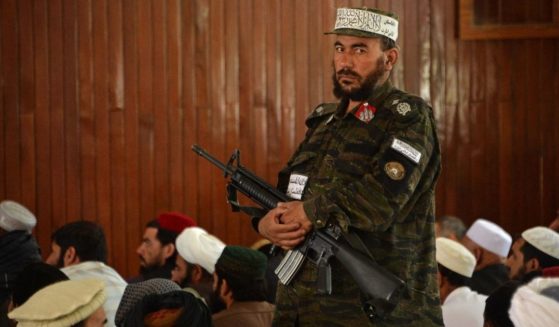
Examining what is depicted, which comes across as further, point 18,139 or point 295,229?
point 18,139

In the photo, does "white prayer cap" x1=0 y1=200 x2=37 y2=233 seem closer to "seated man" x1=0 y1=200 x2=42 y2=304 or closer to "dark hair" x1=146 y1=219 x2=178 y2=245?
"seated man" x1=0 y1=200 x2=42 y2=304

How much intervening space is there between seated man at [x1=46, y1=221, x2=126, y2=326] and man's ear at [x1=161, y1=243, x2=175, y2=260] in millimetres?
569

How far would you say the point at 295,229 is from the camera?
7.78 ft

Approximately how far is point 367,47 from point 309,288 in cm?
68

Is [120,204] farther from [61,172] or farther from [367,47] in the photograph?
[367,47]

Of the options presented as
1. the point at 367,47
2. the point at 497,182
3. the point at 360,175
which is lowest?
the point at 497,182

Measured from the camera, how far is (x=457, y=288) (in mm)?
3904

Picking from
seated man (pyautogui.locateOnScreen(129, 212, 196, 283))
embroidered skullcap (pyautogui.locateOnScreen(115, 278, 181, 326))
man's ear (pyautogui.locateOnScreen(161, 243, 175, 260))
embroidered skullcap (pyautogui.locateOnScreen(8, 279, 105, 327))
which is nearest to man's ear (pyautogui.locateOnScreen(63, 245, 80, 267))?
seated man (pyautogui.locateOnScreen(129, 212, 196, 283))

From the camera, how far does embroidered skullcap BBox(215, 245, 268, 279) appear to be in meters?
3.33

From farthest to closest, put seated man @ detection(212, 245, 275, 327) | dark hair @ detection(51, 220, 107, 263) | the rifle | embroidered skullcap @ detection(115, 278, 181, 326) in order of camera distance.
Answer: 1. dark hair @ detection(51, 220, 107, 263)
2. seated man @ detection(212, 245, 275, 327)
3. embroidered skullcap @ detection(115, 278, 181, 326)
4. the rifle

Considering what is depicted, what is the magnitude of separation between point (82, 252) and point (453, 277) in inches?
64.8

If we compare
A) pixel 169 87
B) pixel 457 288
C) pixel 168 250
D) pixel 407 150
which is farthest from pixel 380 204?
pixel 169 87

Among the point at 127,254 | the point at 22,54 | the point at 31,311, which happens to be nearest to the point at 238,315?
the point at 31,311

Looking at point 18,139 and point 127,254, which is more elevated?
point 18,139
